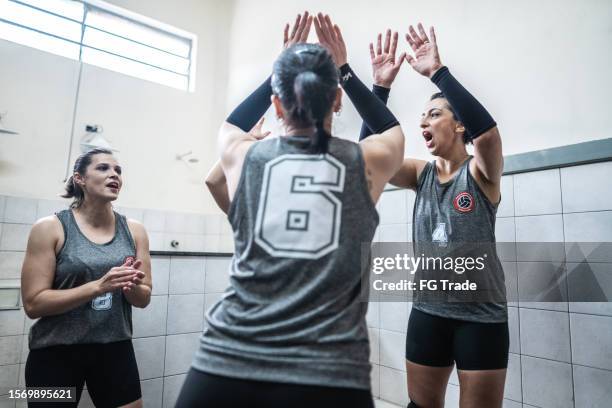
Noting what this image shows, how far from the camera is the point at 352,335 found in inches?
24.2

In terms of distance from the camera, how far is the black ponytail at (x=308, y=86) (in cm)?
70

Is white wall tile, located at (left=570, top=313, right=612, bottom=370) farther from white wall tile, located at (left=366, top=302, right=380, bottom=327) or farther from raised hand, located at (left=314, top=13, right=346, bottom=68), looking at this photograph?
raised hand, located at (left=314, top=13, right=346, bottom=68)

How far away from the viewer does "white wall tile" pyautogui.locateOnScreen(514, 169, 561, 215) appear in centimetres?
153

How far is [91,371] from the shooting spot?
51.6 inches

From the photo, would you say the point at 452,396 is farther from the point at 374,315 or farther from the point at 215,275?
the point at 215,275

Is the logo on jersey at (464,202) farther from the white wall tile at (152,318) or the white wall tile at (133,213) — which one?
the white wall tile at (133,213)

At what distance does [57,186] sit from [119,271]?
2.05 meters

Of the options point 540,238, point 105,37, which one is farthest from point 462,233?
point 105,37

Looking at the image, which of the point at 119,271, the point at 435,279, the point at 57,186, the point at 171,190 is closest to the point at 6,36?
the point at 57,186

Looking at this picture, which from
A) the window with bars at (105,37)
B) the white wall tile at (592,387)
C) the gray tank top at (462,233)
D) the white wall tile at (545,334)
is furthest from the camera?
the window with bars at (105,37)

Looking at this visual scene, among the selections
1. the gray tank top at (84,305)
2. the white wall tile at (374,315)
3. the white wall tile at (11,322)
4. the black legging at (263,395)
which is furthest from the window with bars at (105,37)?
the black legging at (263,395)

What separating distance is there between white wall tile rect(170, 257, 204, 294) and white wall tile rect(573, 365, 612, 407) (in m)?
1.80

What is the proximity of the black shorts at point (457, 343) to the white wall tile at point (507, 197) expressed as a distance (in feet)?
2.13

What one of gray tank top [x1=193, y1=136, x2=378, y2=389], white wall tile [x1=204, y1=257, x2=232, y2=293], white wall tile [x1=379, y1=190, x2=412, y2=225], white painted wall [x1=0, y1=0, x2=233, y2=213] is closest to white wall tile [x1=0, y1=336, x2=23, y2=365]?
white wall tile [x1=204, y1=257, x2=232, y2=293]
